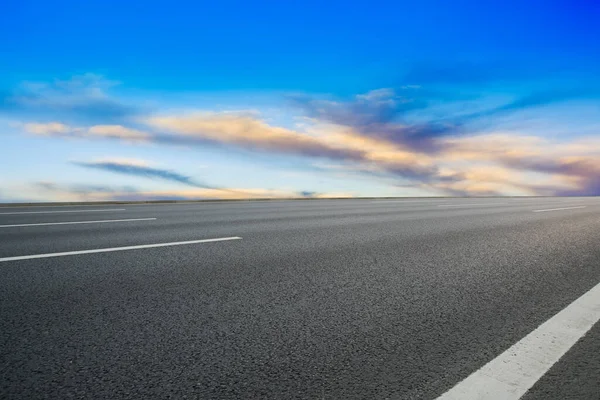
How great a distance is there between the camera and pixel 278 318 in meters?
2.80

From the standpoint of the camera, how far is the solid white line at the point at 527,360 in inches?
71.7

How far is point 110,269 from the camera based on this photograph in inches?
166

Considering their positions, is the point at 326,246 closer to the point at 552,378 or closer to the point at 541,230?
the point at 552,378

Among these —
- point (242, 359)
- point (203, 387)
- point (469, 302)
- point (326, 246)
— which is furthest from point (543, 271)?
point (203, 387)

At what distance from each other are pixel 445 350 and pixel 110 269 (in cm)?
336

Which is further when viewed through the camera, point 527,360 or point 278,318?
point 278,318

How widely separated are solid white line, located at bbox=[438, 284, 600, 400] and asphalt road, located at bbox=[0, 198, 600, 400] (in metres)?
0.05

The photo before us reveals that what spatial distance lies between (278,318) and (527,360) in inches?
58.5

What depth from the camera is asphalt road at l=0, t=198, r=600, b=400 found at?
1.93m

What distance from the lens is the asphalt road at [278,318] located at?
6.35 ft

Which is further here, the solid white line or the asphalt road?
the asphalt road

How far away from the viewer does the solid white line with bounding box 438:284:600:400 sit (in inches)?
71.7

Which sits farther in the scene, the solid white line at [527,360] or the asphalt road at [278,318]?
the asphalt road at [278,318]

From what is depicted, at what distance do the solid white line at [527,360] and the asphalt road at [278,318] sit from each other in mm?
49
